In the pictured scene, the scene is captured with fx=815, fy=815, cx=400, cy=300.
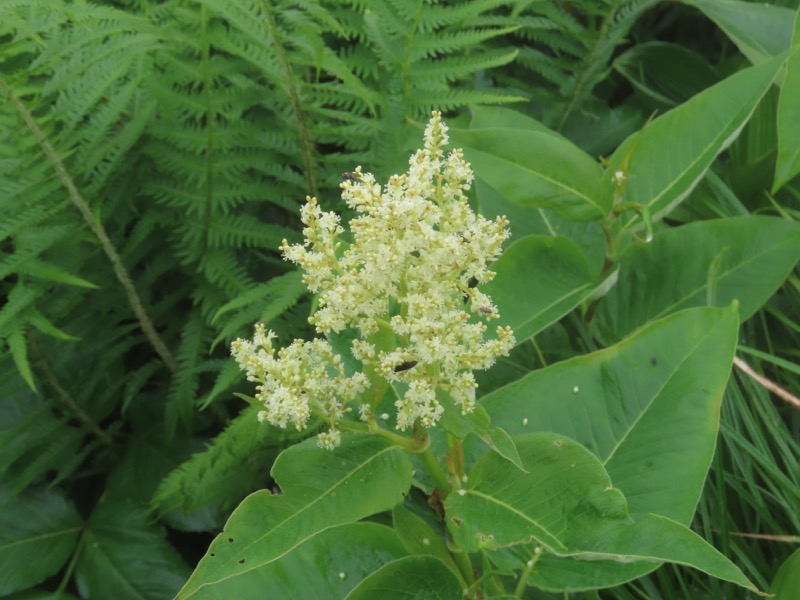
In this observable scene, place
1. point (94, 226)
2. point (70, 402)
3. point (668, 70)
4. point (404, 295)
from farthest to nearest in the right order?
1. point (668, 70)
2. point (70, 402)
3. point (94, 226)
4. point (404, 295)

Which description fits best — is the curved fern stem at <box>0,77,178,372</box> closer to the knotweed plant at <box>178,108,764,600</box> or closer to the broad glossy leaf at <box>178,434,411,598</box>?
the knotweed plant at <box>178,108,764,600</box>

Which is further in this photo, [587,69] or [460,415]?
[587,69]

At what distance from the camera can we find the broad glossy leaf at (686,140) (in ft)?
4.54

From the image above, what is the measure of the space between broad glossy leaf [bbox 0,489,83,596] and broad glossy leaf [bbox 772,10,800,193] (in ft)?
4.90

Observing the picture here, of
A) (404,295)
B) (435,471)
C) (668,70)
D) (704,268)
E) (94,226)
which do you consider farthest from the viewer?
(668,70)

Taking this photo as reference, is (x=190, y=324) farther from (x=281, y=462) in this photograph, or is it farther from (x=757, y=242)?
(x=757, y=242)

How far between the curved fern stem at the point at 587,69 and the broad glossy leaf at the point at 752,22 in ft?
0.56

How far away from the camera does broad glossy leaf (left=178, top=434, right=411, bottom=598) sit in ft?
2.80

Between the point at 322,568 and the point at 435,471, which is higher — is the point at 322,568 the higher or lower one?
the lower one

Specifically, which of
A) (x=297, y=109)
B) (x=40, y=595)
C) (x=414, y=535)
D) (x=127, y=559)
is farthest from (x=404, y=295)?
(x=40, y=595)

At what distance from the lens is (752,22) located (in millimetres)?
1857

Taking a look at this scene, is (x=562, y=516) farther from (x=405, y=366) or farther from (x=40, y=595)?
(x=40, y=595)

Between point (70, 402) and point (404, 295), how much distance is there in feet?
3.59

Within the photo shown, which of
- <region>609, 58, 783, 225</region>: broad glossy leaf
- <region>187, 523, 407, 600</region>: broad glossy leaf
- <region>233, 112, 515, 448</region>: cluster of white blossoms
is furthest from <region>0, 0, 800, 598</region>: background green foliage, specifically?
<region>233, 112, 515, 448</region>: cluster of white blossoms
